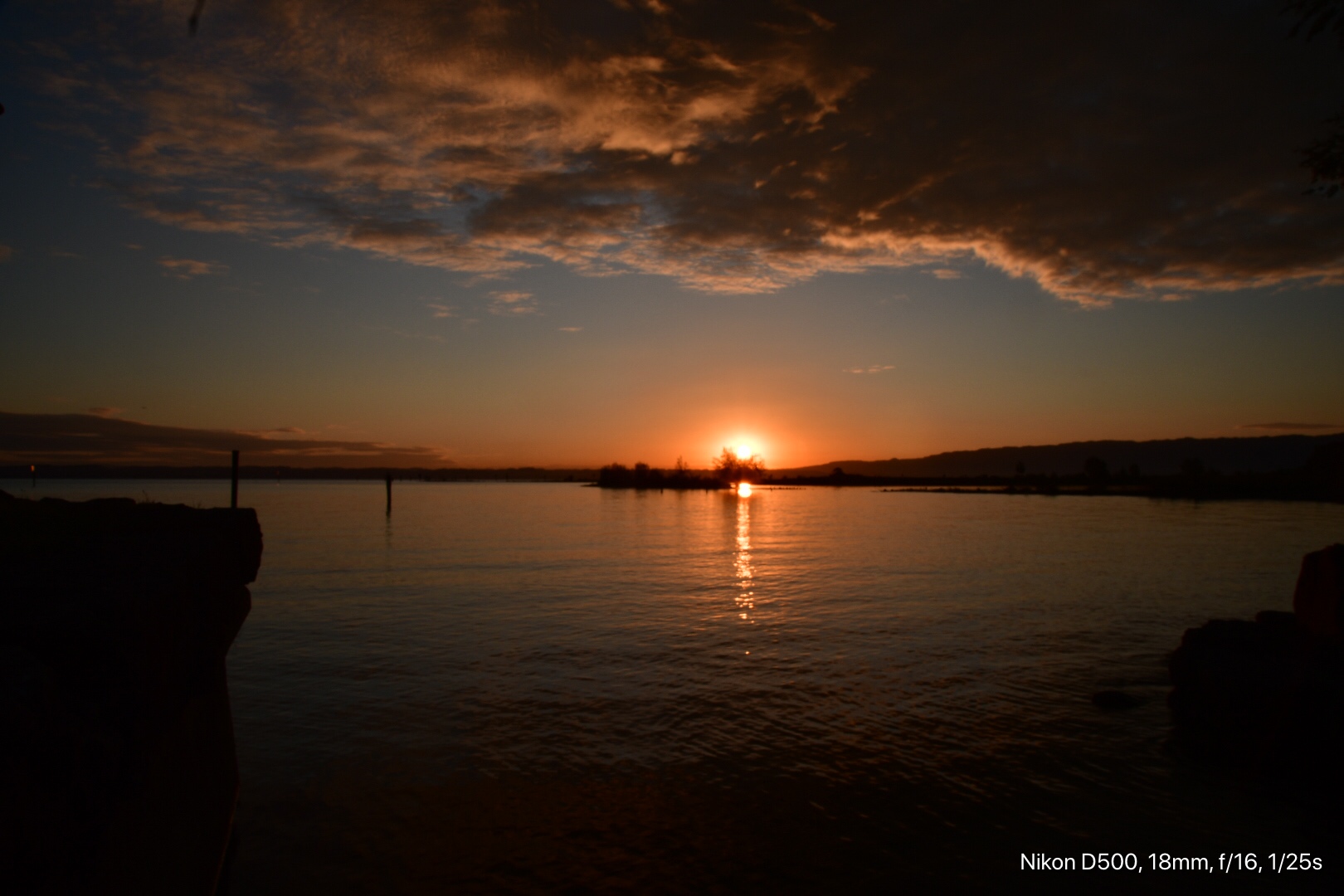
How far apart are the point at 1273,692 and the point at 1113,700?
7.48ft

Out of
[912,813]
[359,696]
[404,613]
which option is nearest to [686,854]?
[912,813]

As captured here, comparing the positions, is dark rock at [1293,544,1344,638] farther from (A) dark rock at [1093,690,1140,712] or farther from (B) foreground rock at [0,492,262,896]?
(B) foreground rock at [0,492,262,896]

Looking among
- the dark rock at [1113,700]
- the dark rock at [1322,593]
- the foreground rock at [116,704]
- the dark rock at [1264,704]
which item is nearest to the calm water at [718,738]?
the dark rock at [1113,700]

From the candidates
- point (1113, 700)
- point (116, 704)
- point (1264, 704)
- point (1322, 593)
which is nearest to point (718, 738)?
point (1113, 700)

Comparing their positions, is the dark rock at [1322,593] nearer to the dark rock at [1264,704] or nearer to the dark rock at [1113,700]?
the dark rock at [1264,704]

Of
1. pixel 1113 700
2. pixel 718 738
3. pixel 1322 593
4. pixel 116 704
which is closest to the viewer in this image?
pixel 116 704

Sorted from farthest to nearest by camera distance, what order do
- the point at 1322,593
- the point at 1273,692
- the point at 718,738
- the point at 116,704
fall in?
the point at 1322,593 → the point at 718,738 → the point at 1273,692 → the point at 116,704

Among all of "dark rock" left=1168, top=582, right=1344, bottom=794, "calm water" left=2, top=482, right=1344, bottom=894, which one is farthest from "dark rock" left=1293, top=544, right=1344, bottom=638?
"calm water" left=2, top=482, right=1344, bottom=894

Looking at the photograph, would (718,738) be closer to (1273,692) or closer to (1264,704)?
(1264,704)

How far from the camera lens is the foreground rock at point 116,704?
232cm

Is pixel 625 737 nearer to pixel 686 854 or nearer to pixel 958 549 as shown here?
pixel 686 854

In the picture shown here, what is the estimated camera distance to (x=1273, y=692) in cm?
873

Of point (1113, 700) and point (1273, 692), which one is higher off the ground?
point (1273, 692)

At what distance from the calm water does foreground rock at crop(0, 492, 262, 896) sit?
1.70 metres
